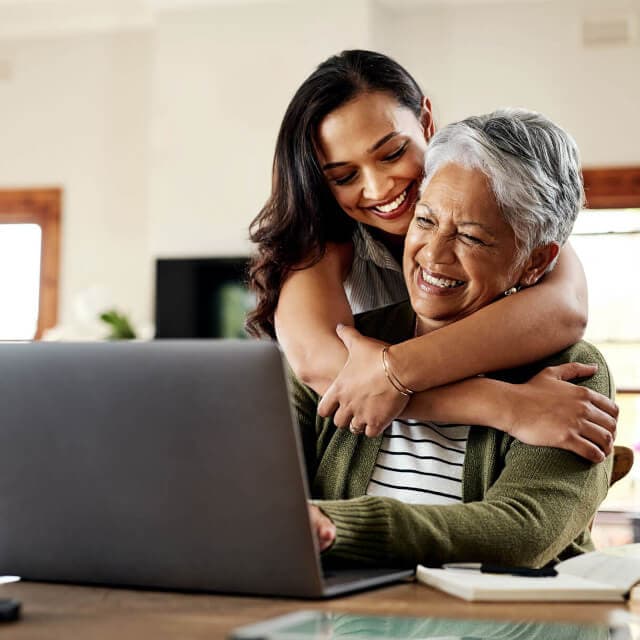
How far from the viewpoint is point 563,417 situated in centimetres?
149

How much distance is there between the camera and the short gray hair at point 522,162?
162cm

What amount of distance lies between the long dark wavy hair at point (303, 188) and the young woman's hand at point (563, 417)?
609 mm

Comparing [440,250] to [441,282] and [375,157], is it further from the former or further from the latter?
[375,157]

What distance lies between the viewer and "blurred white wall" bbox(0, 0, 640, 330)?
5684 mm

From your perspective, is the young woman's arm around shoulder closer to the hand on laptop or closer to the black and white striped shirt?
the black and white striped shirt

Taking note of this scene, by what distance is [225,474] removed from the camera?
104 centimetres

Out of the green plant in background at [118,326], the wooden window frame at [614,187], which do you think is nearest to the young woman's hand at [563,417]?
the green plant in background at [118,326]

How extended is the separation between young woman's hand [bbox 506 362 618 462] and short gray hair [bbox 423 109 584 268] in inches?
10.4

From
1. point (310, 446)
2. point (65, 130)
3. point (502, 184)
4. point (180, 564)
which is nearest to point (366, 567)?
point (180, 564)

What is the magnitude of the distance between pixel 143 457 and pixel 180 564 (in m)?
0.12

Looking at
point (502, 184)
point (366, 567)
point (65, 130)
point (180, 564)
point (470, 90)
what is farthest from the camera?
point (65, 130)

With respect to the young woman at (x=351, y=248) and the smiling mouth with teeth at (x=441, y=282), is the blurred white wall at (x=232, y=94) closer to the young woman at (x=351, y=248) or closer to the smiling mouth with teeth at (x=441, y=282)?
the young woman at (x=351, y=248)

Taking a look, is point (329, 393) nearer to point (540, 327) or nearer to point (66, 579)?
point (540, 327)

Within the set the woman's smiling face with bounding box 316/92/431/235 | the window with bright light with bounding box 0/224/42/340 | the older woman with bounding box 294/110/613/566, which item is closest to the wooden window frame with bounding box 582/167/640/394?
the window with bright light with bounding box 0/224/42/340
